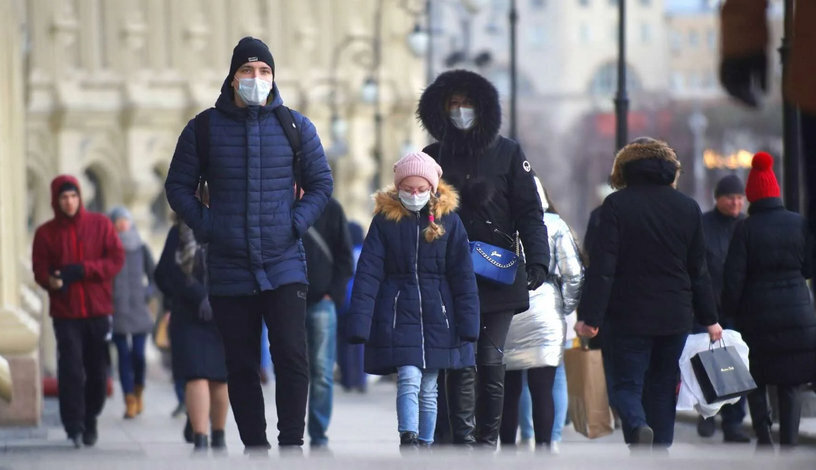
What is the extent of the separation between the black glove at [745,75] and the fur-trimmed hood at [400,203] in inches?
142

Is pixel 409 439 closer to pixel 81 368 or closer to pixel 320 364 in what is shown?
pixel 320 364

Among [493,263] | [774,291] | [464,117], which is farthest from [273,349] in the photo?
[774,291]

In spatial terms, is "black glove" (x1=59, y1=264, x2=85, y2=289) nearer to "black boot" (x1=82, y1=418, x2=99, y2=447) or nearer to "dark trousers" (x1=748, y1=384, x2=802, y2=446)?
"black boot" (x1=82, y1=418, x2=99, y2=447)

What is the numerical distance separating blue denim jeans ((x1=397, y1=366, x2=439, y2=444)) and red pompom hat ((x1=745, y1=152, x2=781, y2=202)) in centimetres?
235

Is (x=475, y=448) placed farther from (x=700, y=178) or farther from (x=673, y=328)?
(x=700, y=178)

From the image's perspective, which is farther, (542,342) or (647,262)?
(542,342)

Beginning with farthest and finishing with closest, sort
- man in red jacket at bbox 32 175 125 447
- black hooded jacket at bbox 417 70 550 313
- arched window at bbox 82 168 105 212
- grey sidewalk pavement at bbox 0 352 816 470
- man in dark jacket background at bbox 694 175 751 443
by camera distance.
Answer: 1. arched window at bbox 82 168 105 212
2. man in red jacket at bbox 32 175 125 447
3. man in dark jacket background at bbox 694 175 751 443
4. black hooded jacket at bbox 417 70 550 313
5. grey sidewalk pavement at bbox 0 352 816 470

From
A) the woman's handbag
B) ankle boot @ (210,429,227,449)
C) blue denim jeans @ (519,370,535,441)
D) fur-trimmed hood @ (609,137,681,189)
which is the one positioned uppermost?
fur-trimmed hood @ (609,137,681,189)

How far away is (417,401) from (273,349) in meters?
0.81

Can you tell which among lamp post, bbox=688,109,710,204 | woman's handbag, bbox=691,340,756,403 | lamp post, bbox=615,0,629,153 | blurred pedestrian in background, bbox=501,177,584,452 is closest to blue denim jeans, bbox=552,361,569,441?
blurred pedestrian in background, bbox=501,177,584,452

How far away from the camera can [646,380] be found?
462 inches

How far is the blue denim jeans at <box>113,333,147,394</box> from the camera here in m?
18.7

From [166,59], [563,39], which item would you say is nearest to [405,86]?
[166,59]

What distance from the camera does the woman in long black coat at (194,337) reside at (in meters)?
13.4
